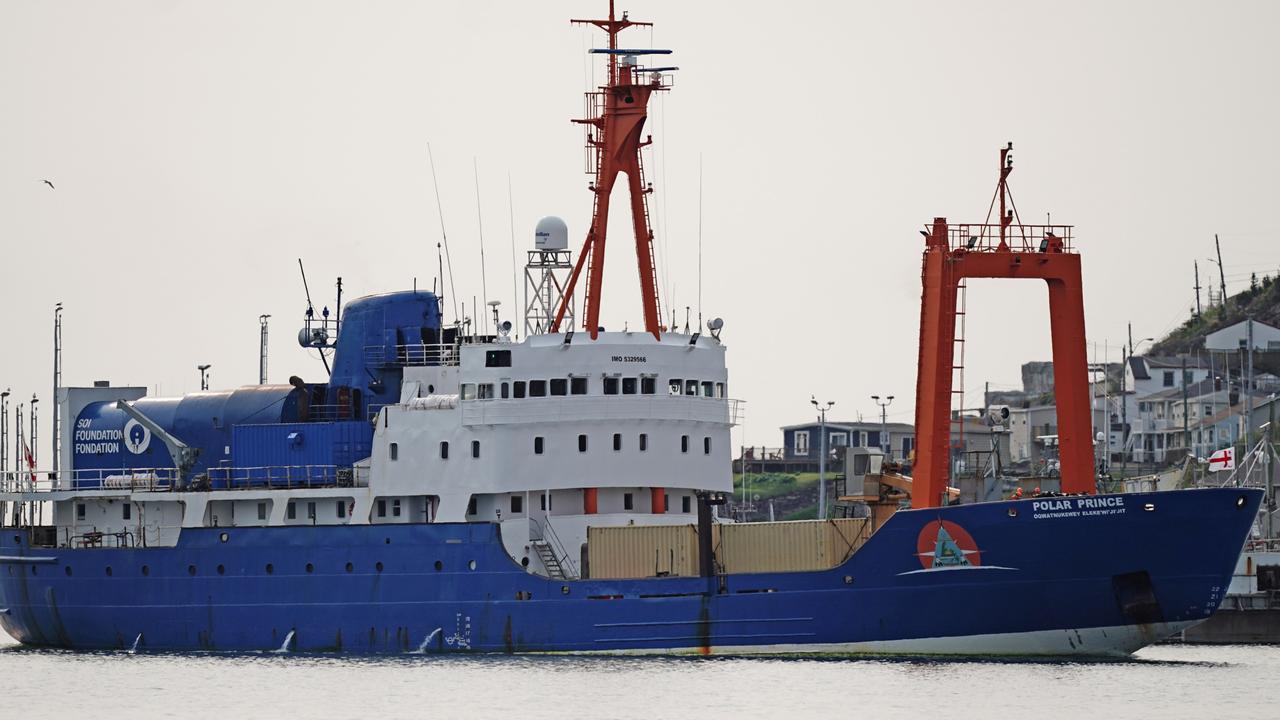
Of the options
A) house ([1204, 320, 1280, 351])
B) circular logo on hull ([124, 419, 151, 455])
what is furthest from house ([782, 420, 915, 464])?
circular logo on hull ([124, 419, 151, 455])

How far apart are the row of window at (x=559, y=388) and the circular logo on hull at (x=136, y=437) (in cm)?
925

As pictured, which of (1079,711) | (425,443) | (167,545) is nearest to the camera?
(1079,711)

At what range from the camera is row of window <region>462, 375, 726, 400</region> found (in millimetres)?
43281

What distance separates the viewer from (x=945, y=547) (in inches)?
1548

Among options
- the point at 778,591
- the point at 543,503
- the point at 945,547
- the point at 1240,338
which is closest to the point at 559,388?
the point at 543,503

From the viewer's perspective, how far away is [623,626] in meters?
41.0

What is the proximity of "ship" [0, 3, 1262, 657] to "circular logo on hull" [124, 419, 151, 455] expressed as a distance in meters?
0.05

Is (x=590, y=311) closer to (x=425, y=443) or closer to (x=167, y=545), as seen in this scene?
(x=425, y=443)

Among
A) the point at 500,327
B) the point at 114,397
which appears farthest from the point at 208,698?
the point at 114,397

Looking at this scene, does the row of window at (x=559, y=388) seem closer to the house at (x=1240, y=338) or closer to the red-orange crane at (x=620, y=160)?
the red-orange crane at (x=620, y=160)

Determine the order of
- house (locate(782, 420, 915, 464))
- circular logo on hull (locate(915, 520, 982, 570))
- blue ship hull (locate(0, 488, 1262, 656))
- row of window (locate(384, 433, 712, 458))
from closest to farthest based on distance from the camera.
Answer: blue ship hull (locate(0, 488, 1262, 656)), circular logo on hull (locate(915, 520, 982, 570)), row of window (locate(384, 433, 712, 458)), house (locate(782, 420, 915, 464))

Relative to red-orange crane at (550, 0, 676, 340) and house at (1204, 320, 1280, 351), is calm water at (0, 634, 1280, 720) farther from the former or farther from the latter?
house at (1204, 320, 1280, 351)

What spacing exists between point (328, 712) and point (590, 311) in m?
11.8

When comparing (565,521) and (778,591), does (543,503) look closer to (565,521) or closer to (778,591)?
(565,521)
